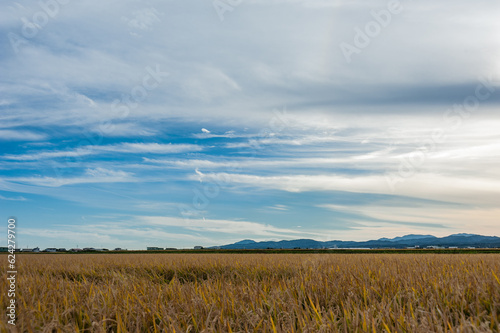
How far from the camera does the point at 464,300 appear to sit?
4395mm

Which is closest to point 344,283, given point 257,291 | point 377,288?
point 377,288

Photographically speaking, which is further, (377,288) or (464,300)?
(377,288)

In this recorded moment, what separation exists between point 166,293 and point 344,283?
295cm

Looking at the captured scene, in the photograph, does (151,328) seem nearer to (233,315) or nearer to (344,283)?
(233,315)

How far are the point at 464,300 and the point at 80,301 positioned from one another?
5161 mm

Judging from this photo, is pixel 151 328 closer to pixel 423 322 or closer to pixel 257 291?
pixel 257 291

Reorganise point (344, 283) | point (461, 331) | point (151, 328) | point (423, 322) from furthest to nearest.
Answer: point (344, 283) → point (151, 328) → point (423, 322) → point (461, 331)

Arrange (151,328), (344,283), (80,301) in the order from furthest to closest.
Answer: (344,283) < (80,301) < (151,328)

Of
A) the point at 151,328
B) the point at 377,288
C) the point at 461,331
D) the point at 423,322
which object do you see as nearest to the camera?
the point at 461,331

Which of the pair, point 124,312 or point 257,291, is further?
point 257,291

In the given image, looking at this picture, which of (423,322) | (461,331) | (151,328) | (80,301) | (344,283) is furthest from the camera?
(344,283)

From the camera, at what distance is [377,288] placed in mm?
5559

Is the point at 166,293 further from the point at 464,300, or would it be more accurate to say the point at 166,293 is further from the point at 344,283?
the point at 464,300

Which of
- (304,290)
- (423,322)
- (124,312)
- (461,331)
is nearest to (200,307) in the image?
(124,312)
